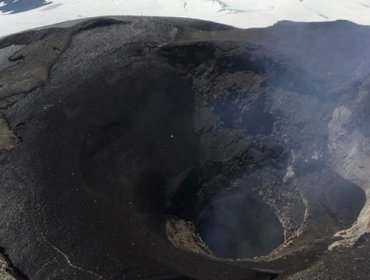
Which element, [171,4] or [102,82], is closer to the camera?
[102,82]

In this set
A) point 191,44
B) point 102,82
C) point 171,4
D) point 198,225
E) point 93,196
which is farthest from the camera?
point 171,4

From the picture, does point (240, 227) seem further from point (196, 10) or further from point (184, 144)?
point (196, 10)

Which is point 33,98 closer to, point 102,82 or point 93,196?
point 102,82

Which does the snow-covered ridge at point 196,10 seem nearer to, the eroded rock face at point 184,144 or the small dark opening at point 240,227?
the eroded rock face at point 184,144

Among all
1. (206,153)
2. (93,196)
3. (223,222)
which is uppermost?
(93,196)

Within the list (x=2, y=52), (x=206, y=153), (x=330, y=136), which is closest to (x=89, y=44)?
(x=2, y=52)

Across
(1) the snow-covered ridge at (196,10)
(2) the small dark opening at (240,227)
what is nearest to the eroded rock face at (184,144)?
(2) the small dark opening at (240,227)
